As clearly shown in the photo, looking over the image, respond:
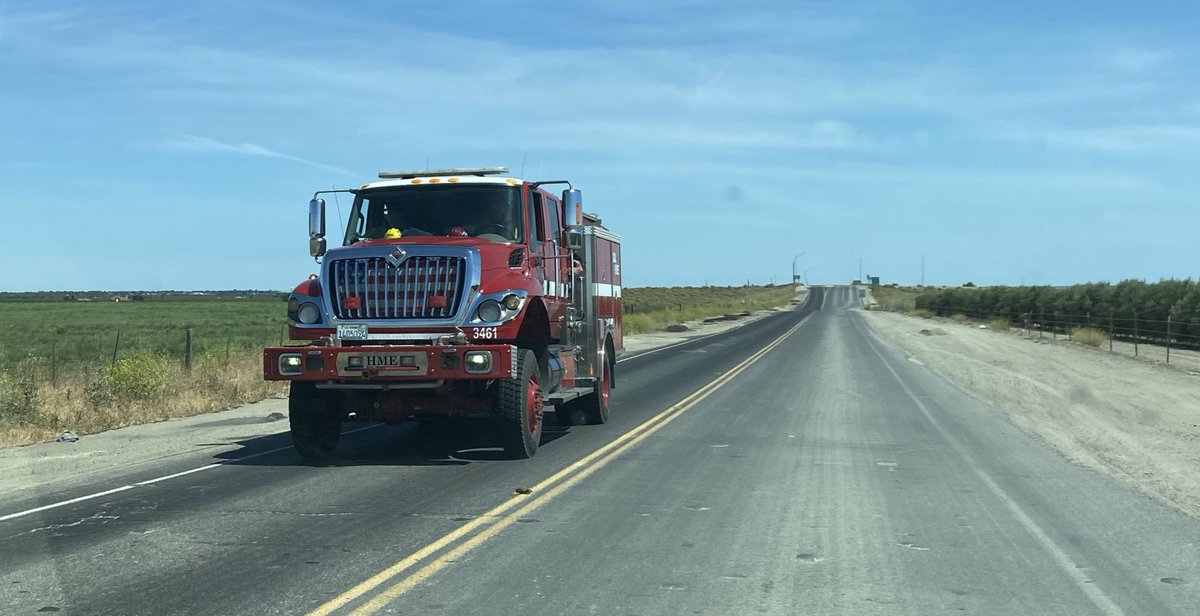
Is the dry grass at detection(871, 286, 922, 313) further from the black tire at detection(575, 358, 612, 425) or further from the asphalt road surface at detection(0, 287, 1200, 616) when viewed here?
the asphalt road surface at detection(0, 287, 1200, 616)

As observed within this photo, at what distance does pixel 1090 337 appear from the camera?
43.7 meters

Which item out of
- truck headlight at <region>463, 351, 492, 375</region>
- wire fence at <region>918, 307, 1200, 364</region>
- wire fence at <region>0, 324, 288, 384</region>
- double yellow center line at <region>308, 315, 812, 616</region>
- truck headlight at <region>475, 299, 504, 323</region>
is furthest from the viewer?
wire fence at <region>918, 307, 1200, 364</region>

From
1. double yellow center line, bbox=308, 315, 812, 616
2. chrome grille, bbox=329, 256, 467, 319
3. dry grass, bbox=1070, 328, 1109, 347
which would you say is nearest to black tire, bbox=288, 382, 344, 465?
chrome grille, bbox=329, 256, 467, 319

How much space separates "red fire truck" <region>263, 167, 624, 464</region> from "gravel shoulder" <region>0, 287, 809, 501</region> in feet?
6.17

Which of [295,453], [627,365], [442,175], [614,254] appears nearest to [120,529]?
[295,453]

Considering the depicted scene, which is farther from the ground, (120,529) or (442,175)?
(442,175)

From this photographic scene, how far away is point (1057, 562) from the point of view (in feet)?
23.8

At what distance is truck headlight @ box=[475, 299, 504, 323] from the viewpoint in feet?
37.7

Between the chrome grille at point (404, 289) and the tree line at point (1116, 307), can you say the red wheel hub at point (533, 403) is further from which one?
the tree line at point (1116, 307)

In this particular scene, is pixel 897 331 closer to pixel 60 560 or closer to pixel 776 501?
pixel 776 501

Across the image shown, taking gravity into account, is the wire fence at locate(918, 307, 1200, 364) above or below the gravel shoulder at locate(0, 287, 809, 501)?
above

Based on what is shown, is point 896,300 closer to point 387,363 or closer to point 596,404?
point 596,404

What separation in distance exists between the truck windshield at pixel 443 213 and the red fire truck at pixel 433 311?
0.05 feet

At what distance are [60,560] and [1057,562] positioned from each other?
21.9 feet
